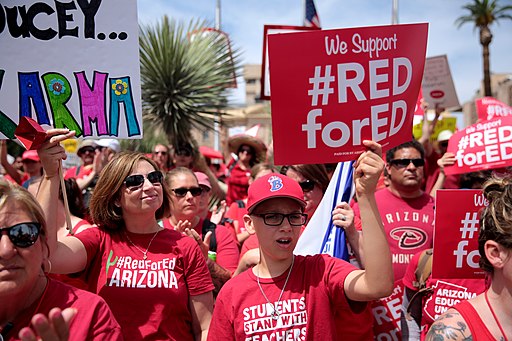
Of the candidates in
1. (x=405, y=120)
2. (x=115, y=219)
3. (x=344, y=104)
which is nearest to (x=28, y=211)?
(x=115, y=219)

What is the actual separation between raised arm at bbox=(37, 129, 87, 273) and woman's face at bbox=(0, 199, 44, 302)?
602 millimetres

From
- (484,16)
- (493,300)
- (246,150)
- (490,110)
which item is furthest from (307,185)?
(484,16)

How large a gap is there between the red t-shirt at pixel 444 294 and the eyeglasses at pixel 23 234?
7.49 ft

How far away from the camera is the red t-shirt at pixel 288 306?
2373 mm

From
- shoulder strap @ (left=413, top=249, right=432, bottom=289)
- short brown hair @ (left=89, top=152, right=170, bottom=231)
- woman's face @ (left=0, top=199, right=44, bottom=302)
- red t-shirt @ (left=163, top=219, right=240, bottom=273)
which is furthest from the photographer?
red t-shirt @ (left=163, top=219, right=240, bottom=273)

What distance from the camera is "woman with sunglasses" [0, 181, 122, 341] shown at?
6.01ft

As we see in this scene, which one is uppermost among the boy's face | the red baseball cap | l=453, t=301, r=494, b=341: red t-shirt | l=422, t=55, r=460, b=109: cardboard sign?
l=422, t=55, r=460, b=109: cardboard sign

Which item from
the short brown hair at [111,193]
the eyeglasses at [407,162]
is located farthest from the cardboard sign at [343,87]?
the eyeglasses at [407,162]

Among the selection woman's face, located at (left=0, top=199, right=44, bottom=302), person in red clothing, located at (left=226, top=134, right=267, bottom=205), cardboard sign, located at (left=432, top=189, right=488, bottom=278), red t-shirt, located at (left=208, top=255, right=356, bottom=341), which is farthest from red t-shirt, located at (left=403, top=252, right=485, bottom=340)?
person in red clothing, located at (left=226, top=134, right=267, bottom=205)

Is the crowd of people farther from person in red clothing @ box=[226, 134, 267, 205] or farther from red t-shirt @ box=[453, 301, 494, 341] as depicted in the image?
person in red clothing @ box=[226, 134, 267, 205]

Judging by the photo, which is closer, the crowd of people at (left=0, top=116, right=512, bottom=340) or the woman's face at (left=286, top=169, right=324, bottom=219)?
the crowd of people at (left=0, top=116, right=512, bottom=340)

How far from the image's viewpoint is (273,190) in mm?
2570

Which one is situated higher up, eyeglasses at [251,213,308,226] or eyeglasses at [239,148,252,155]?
eyeglasses at [239,148,252,155]

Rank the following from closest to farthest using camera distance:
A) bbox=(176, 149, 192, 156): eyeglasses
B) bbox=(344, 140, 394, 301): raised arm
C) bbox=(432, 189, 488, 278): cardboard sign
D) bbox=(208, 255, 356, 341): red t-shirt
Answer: bbox=(344, 140, 394, 301): raised arm, bbox=(208, 255, 356, 341): red t-shirt, bbox=(432, 189, 488, 278): cardboard sign, bbox=(176, 149, 192, 156): eyeglasses
